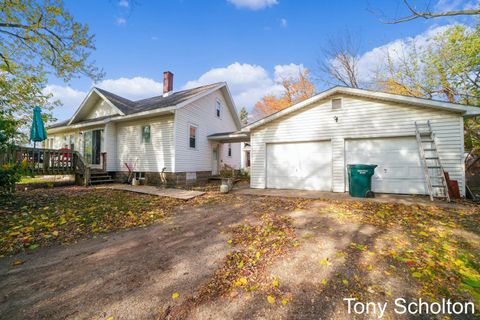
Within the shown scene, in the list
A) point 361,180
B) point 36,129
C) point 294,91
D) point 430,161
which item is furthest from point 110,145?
point 294,91

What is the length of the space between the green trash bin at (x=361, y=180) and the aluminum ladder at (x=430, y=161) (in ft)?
5.59

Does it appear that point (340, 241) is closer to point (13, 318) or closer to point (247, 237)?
point (247, 237)

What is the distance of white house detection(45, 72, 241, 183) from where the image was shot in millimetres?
10539

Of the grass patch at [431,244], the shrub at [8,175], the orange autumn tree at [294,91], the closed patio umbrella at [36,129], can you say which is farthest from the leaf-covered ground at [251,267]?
the orange autumn tree at [294,91]

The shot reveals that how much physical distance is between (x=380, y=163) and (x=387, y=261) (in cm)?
605

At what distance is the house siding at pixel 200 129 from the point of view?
1067 centimetres

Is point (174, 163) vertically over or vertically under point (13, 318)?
over

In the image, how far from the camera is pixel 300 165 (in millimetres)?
8812

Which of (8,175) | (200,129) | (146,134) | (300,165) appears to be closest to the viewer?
(8,175)

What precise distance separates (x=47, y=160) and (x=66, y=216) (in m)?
6.46

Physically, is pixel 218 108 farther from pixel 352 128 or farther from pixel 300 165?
pixel 352 128

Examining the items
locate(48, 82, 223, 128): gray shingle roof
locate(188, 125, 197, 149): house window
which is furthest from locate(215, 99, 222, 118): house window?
locate(188, 125, 197, 149): house window

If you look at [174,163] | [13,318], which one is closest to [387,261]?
[13,318]

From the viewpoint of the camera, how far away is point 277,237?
362 centimetres
